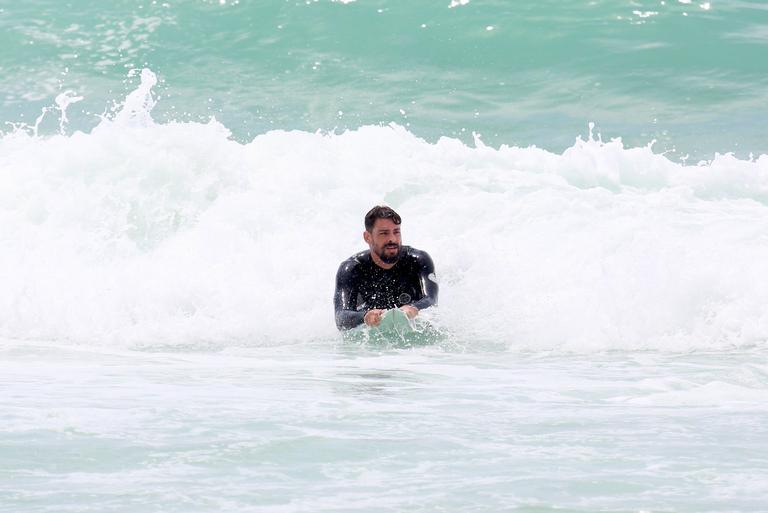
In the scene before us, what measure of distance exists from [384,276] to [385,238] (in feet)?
1.14

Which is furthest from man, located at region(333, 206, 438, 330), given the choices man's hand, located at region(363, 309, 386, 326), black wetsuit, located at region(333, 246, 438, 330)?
man's hand, located at region(363, 309, 386, 326)

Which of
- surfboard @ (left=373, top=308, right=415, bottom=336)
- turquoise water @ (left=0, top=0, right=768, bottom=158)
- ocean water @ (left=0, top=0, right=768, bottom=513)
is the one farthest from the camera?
turquoise water @ (left=0, top=0, right=768, bottom=158)

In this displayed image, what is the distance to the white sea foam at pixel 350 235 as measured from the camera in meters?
8.87

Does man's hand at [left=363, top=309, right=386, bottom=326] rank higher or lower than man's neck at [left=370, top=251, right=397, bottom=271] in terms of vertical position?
lower

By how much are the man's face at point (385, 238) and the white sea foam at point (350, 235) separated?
642mm

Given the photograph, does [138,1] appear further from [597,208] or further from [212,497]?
[212,497]

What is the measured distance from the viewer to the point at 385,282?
8680mm

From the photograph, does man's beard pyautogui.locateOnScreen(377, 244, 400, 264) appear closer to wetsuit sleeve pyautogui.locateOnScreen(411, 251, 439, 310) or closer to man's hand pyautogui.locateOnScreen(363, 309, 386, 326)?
wetsuit sleeve pyautogui.locateOnScreen(411, 251, 439, 310)

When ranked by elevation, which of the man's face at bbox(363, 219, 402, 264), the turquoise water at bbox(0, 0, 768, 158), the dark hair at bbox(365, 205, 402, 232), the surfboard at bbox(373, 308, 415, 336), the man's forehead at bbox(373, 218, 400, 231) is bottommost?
the surfboard at bbox(373, 308, 415, 336)

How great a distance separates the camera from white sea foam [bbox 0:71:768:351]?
8.87 m

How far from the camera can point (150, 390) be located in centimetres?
570

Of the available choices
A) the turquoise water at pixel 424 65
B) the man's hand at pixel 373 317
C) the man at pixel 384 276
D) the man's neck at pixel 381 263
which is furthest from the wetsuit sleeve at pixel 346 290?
the turquoise water at pixel 424 65

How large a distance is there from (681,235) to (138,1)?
11.6 meters

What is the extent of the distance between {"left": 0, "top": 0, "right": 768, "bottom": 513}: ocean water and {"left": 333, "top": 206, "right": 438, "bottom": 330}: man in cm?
41
